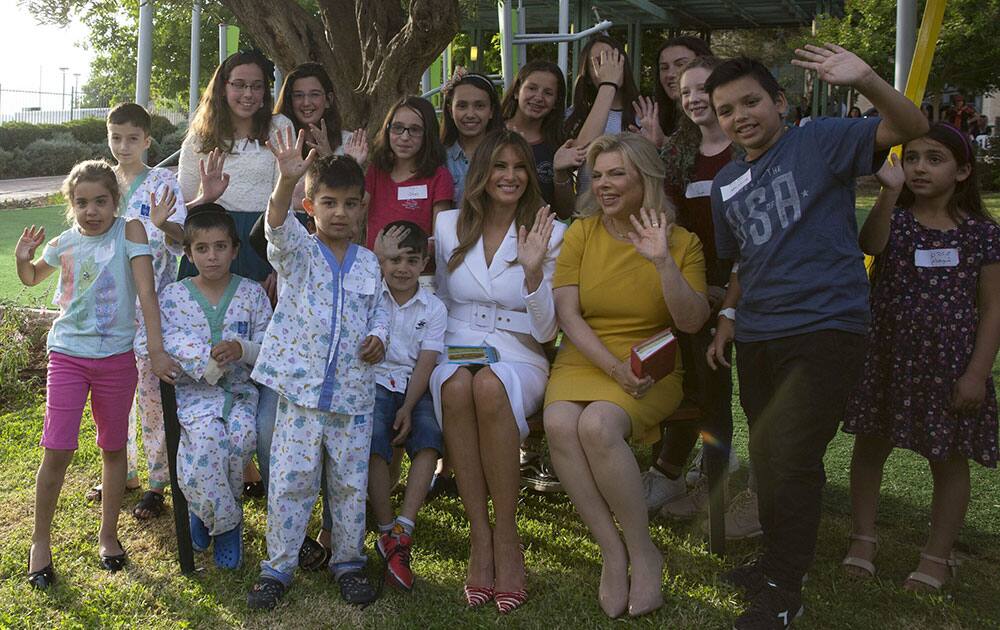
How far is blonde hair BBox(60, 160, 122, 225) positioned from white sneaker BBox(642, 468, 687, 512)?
2661mm

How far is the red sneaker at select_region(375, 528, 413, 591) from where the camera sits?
11.3ft

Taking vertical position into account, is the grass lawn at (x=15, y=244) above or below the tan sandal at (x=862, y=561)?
above

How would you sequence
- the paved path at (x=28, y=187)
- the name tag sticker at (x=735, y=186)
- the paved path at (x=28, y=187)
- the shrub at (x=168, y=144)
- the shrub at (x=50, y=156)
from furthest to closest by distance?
1. the shrub at (x=168, y=144)
2. the shrub at (x=50, y=156)
3. the paved path at (x=28, y=187)
4. the paved path at (x=28, y=187)
5. the name tag sticker at (x=735, y=186)

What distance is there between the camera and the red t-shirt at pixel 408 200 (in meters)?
4.18

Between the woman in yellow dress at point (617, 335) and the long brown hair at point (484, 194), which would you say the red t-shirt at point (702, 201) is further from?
the long brown hair at point (484, 194)

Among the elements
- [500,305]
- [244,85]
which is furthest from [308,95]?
[500,305]

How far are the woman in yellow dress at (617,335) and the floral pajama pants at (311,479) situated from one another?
2.46ft

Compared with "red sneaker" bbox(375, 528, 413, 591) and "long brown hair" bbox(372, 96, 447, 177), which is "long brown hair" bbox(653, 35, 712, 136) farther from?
"red sneaker" bbox(375, 528, 413, 591)

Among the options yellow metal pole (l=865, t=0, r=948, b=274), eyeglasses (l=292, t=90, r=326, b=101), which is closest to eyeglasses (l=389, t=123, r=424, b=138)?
eyeglasses (l=292, t=90, r=326, b=101)

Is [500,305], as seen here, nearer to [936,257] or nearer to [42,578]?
[936,257]

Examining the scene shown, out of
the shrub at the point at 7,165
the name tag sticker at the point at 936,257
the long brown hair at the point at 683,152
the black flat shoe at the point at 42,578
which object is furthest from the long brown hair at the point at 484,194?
the shrub at the point at 7,165

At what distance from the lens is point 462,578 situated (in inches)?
141

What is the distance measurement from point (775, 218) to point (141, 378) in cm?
278

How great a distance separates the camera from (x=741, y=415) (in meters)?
5.95
